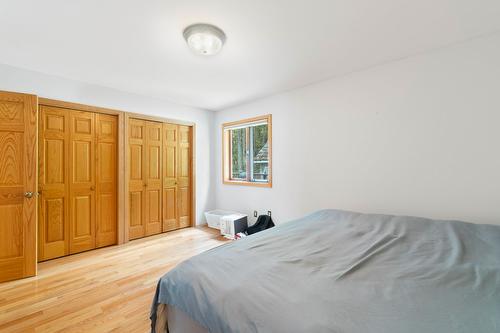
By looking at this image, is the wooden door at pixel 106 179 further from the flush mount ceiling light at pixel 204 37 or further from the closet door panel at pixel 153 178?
the flush mount ceiling light at pixel 204 37

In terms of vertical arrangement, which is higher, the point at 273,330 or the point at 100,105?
the point at 100,105

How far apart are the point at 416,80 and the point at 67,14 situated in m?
3.26

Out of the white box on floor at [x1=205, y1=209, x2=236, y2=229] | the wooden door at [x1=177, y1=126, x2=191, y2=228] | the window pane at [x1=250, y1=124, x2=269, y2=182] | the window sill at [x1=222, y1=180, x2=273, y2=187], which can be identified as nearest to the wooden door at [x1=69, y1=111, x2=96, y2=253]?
the wooden door at [x1=177, y1=126, x2=191, y2=228]

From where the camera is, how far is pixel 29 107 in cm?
249

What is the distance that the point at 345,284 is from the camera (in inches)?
40.9

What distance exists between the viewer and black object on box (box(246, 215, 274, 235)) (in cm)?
363

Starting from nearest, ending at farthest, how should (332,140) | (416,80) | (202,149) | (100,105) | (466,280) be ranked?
(466,280) < (416,80) < (332,140) < (100,105) < (202,149)

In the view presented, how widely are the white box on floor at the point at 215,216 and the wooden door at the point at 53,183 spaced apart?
2.12 meters

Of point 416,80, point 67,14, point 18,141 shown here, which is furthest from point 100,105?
point 416,80

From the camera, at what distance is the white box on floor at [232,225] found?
3.68 m

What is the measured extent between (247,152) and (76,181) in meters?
2.68

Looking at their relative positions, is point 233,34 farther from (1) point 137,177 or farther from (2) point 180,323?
(1) point 137,177

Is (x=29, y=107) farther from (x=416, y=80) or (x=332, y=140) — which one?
(x=416, y=80)

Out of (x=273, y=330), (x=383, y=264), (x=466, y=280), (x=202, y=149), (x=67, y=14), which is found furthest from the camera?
(x=202, y=149)
